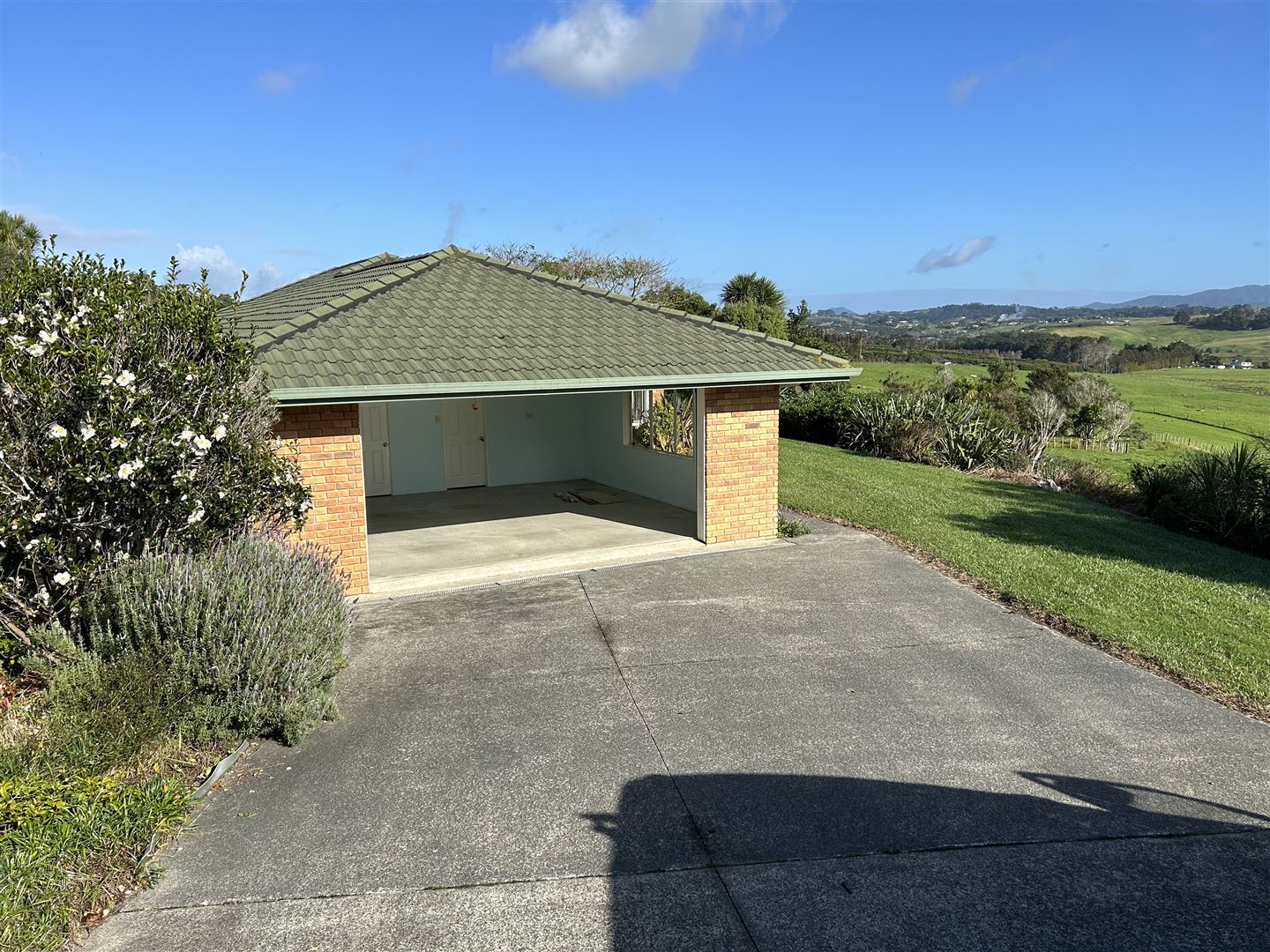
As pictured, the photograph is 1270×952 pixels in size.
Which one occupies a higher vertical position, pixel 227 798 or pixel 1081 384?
pixel 1081 384

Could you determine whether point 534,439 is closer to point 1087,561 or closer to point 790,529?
point 790,529

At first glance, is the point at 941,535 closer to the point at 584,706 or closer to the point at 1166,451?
the point at 584,706

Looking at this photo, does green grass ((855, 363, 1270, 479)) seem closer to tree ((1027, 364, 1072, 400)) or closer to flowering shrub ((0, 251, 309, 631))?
tree ((1027, 364, 1072, 400))

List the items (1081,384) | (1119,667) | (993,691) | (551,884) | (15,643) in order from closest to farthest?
(551,884) < (15,643) < (993,691) < (1119,667) < (1081,384)

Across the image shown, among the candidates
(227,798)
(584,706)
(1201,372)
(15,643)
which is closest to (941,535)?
(584,706)

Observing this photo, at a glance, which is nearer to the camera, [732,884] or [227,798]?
[732,884]

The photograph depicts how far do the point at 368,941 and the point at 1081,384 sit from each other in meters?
41.7

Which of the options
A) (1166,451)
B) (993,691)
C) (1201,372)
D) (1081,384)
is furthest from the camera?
(1201,372)

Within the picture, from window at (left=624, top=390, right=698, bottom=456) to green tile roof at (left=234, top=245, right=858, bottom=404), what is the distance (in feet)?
7.29

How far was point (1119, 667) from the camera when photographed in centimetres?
753

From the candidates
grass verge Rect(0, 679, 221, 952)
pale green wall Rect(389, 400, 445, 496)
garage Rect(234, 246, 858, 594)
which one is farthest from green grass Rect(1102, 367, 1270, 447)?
grass verge Rect(0, 679, 221, 952)

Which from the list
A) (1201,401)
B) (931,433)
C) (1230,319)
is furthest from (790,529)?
(1230,319)

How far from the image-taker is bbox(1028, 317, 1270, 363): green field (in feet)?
290

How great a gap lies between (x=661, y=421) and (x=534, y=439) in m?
3.07
